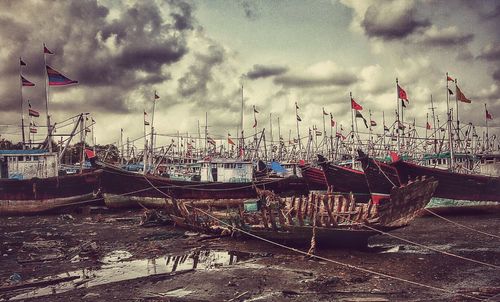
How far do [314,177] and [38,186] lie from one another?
18.2 metres

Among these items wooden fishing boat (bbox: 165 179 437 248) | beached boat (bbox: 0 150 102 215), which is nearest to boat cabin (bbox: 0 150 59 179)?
beached boat (bbox: 0 150 102 215)

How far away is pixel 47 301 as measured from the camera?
333 inches

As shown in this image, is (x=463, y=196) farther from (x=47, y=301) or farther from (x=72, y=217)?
(x=72, y=217)

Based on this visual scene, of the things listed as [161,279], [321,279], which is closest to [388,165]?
[321,279]

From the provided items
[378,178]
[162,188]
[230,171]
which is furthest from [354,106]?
[162,188]

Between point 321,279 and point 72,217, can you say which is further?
point 72,217

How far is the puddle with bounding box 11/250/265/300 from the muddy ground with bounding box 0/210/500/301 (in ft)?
0.10

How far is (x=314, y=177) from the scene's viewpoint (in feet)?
83.1

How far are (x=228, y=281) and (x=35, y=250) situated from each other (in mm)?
8254

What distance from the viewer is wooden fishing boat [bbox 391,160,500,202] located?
1961 cm

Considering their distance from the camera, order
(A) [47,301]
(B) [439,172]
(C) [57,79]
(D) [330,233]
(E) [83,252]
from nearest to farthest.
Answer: (A) [47,301] < (D) [330,233] < (E) [83,252] < (B) [439,172] < (C) [57,79]

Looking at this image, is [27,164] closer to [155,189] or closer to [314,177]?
[155,189]

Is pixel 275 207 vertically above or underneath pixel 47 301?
above

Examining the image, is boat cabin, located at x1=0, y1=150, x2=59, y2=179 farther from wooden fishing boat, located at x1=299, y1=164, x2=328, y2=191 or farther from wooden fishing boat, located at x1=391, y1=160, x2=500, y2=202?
wooden fishing boat, located at x1=391, y1=160, x2=500, y2=202
